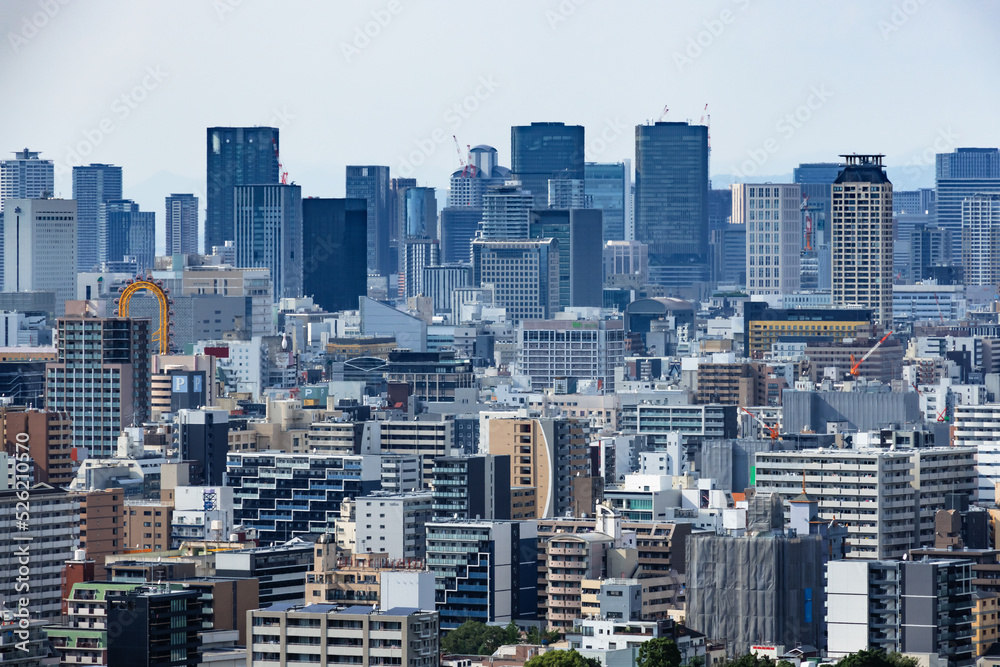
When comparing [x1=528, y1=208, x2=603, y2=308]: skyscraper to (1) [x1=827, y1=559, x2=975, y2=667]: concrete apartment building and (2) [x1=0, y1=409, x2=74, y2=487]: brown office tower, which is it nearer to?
(2) [x1=0, y1=409, x2=74, y2=487]: brown office tower

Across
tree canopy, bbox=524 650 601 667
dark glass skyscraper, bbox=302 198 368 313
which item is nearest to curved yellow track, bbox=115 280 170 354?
tree canopy, bbox=524 650 601 667

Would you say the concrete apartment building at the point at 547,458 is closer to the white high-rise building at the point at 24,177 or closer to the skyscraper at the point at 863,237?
the skyscraper at the point at 863,237

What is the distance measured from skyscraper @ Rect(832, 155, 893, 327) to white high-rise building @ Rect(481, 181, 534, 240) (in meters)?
40.8

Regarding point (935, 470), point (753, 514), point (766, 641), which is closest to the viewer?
point (766, 641)

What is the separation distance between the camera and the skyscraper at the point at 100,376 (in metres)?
88.4

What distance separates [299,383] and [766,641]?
80.0 m

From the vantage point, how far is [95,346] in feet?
294

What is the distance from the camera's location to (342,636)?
145ft

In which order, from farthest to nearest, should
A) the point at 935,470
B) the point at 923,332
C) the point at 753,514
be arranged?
the point at 923,332 → the point at 935,470 → the point at 753,514

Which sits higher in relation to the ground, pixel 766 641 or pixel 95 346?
pixel 95 346

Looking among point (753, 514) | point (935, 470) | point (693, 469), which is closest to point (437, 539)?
point (753, 514)

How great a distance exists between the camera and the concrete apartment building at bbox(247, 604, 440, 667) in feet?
144

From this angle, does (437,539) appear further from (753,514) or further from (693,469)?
(693,469)

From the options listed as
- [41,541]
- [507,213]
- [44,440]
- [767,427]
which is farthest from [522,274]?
[41,541]
